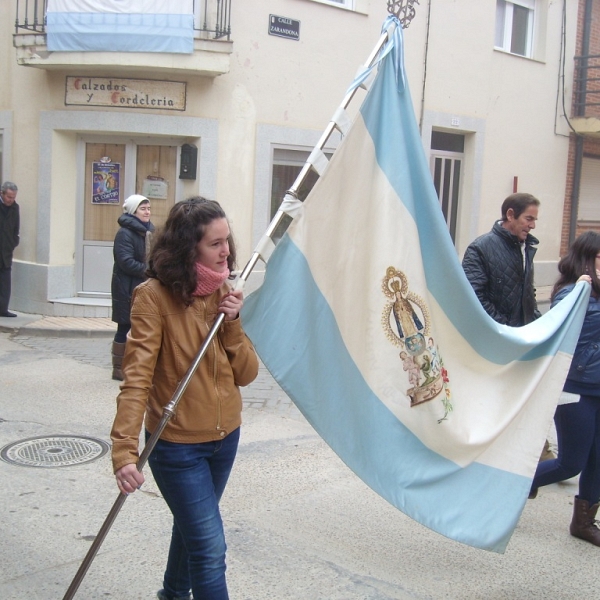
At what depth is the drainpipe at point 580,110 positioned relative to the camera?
1594 centimetres

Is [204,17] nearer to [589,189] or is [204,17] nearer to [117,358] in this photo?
[117,358]

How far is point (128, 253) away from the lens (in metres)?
7.58

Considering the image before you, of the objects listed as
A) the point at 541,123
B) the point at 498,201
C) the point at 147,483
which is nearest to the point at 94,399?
the point at 147,483

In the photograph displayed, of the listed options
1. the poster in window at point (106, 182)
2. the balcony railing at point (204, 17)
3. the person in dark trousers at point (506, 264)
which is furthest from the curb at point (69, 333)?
the person in dark trousers at point (506, 264)

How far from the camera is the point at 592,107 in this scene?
53.6ft

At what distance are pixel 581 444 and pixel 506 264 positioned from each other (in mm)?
1260

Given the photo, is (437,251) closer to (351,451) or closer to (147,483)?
(351,451)

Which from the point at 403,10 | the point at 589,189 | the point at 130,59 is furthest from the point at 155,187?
the point at 589,189

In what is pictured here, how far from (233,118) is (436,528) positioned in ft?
29.5

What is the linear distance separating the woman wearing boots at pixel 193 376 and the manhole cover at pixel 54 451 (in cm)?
271

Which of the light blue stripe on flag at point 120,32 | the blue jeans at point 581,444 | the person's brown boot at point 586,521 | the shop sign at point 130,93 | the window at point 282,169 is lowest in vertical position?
the person's brown boot at point 586,521

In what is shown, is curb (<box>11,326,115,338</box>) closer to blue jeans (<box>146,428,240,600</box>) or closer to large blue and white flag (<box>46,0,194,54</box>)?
large blue and white flag (<box>46,0,194,54</box>)

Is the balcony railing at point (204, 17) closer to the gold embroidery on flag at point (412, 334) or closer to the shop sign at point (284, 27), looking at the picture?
the shop sign at point (284, 27)

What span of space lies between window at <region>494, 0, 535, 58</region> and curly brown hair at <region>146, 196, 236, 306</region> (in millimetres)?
13372
